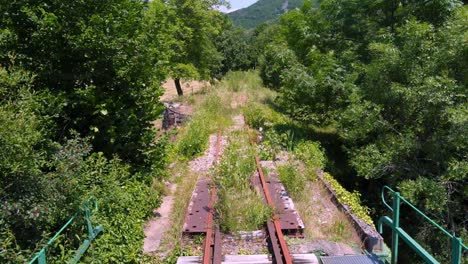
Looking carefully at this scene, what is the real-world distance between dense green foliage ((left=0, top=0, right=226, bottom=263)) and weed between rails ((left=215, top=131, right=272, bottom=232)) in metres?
1.42

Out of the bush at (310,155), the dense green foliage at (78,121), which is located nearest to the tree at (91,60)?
Result: the dense green foliage at (78,121)

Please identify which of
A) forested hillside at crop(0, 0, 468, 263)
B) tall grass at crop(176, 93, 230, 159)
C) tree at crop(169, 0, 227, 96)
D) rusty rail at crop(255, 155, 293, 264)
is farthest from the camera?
tree at crop(169, 0, 227, 96)

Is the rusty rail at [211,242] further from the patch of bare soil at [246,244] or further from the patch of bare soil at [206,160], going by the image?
the patch of bare soil at [206,160]

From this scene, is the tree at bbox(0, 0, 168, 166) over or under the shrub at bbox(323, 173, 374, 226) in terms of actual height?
over

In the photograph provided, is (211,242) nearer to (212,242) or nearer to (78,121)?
(212,242)

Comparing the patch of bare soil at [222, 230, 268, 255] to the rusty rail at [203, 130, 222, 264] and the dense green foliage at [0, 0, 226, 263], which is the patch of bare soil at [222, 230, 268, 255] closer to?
the rusty rail at [203, 130, 222, 264]

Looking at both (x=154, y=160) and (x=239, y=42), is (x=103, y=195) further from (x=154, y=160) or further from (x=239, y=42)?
(x=239, y=42)

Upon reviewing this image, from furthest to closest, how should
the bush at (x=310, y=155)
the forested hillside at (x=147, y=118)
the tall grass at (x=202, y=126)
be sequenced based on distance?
the tall grass at (x=202, y=126), the bush at (x=310, y=155), the forested hillside at (x=147, y=118)

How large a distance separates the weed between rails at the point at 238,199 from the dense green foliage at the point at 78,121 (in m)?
1.42

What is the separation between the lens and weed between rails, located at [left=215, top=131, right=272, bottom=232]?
6.48 metres

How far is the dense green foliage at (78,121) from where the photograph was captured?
4.42m

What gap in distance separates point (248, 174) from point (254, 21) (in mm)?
175478

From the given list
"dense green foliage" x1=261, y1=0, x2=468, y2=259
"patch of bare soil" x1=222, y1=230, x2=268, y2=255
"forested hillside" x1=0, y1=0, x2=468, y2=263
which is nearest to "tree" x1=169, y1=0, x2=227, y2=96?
"forested hillside" x1=0, y1=0, x2=468, y2=263

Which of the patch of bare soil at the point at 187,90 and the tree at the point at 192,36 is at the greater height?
the tree at the point at 192,36
